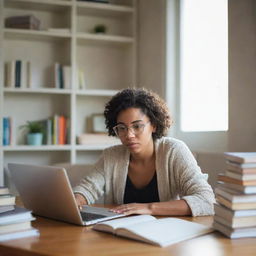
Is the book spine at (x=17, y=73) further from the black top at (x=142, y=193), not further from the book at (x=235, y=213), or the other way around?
the book at (x=235, y=213)

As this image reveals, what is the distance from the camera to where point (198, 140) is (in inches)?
126

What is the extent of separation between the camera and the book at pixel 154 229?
3.86 feet

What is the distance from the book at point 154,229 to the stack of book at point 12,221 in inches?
8.7

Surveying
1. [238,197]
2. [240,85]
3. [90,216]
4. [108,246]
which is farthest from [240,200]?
[240,85]

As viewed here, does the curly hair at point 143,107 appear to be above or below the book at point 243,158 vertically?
above

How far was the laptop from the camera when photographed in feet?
4.51

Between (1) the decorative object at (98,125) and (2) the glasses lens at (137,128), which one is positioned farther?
(1) the decorative object at (98,125)

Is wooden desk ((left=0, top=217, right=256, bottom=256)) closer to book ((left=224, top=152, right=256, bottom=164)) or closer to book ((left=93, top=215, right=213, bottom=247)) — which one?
book ((left=93, top=215, right=213, bottom=247))

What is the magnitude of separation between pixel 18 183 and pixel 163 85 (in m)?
2.11

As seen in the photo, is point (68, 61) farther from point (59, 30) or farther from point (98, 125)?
point (98, 125)

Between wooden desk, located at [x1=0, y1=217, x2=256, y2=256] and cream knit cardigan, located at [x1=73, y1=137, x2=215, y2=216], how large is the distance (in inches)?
21.5

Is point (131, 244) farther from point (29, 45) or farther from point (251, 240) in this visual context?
point (29, 45)

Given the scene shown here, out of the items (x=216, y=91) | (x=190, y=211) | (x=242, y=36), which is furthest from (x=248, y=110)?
(x=190, y=211)

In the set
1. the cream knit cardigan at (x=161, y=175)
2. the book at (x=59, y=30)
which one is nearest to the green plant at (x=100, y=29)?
the book at (x=59, y=30)
